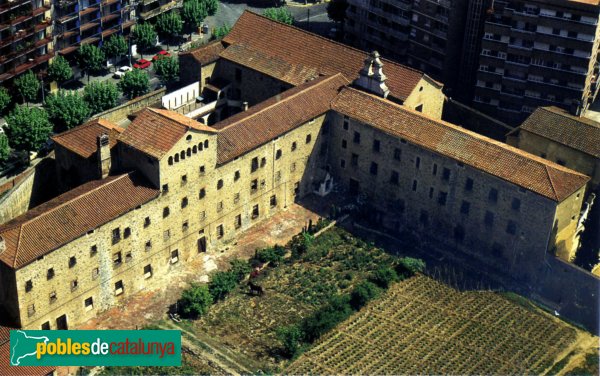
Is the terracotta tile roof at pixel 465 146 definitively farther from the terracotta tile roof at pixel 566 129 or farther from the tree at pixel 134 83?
the tree at pixel 134 83

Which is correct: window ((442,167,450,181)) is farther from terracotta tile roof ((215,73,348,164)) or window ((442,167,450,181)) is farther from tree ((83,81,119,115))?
tree ((83,81,119,115))

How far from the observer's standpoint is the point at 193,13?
180m

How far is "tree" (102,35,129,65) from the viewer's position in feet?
546

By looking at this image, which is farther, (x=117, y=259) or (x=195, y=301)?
(x=195, y=301)

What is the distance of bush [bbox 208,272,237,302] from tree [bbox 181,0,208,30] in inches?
2657

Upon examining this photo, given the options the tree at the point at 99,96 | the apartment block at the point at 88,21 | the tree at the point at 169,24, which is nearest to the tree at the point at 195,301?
the tree at the point at 99,96

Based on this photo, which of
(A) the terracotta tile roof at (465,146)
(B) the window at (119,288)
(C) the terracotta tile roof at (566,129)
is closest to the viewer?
(B) the window at (119,288)

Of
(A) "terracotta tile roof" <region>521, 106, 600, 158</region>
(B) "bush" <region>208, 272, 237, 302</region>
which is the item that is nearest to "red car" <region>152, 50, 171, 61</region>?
(B) "bush" <region>208, 272, 237, 302</region>

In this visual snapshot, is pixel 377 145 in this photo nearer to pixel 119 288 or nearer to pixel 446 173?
pixel 446 173

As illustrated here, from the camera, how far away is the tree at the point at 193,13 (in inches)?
7067

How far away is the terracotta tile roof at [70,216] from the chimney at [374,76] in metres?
35.2

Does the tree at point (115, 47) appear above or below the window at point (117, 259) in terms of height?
above

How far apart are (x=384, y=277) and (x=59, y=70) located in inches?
2461

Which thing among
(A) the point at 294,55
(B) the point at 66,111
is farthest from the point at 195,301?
(A) the point at 294,55
